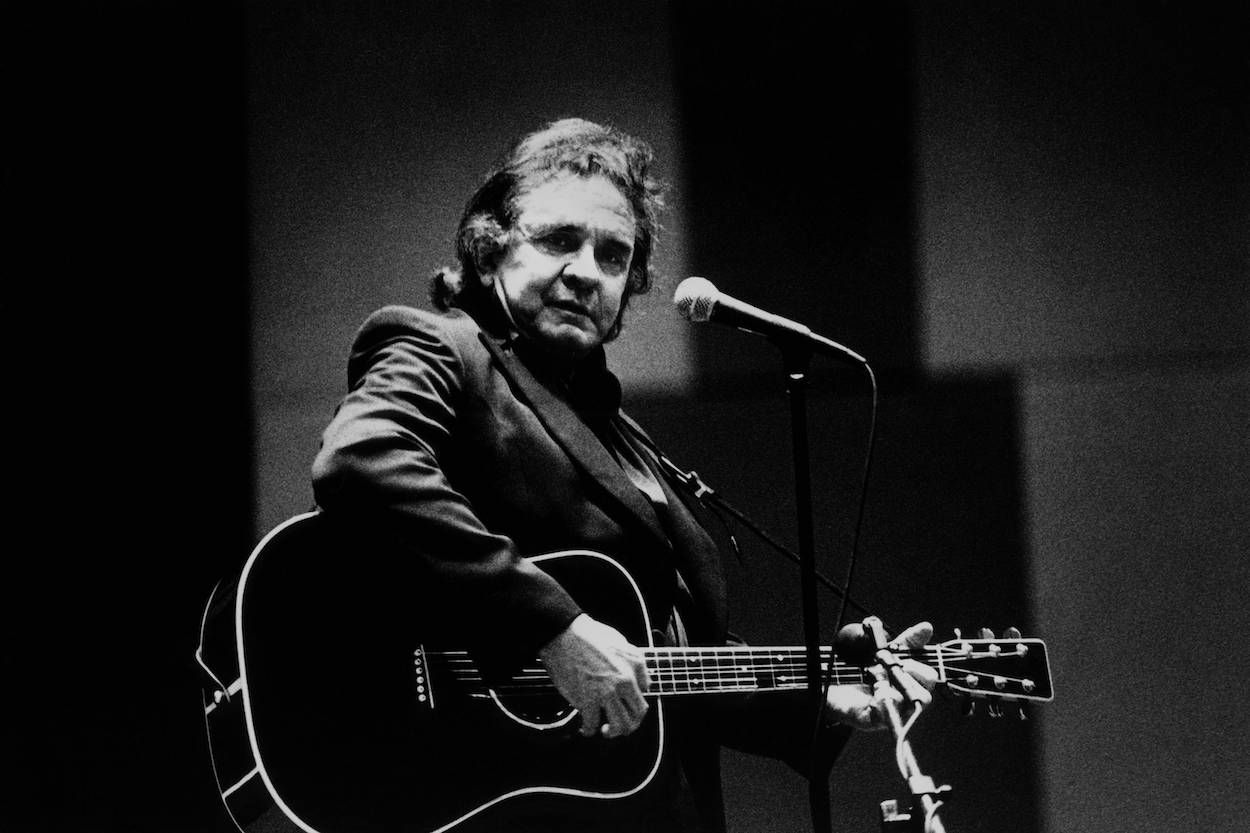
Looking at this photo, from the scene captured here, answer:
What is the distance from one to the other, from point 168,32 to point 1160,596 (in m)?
2.64

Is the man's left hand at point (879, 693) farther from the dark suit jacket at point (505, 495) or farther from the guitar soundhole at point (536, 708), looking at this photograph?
the guitar soundhole at point (536, 708)

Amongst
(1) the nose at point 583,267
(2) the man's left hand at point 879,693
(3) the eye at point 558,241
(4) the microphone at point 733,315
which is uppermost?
(3) the eye at point 558,241

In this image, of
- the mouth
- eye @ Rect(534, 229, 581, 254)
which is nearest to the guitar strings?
the mouth

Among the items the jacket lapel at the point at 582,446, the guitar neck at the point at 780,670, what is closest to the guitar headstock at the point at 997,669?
the guitar neck at the point at 780,670

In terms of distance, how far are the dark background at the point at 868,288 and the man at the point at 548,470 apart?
576mm

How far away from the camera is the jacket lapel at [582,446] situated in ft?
7.29

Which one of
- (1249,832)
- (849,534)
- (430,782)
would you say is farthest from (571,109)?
(1249,832)

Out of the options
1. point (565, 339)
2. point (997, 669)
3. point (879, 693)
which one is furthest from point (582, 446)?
point (997, 669)

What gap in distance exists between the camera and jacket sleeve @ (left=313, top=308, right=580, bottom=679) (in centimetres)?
195

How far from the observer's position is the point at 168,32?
2.94 m

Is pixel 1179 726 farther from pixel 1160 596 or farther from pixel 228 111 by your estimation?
pixel 228 111

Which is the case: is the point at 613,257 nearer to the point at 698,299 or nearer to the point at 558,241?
the point at 558,241

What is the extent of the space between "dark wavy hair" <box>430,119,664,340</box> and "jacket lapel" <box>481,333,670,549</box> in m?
0.24

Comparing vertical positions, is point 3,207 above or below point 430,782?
above
